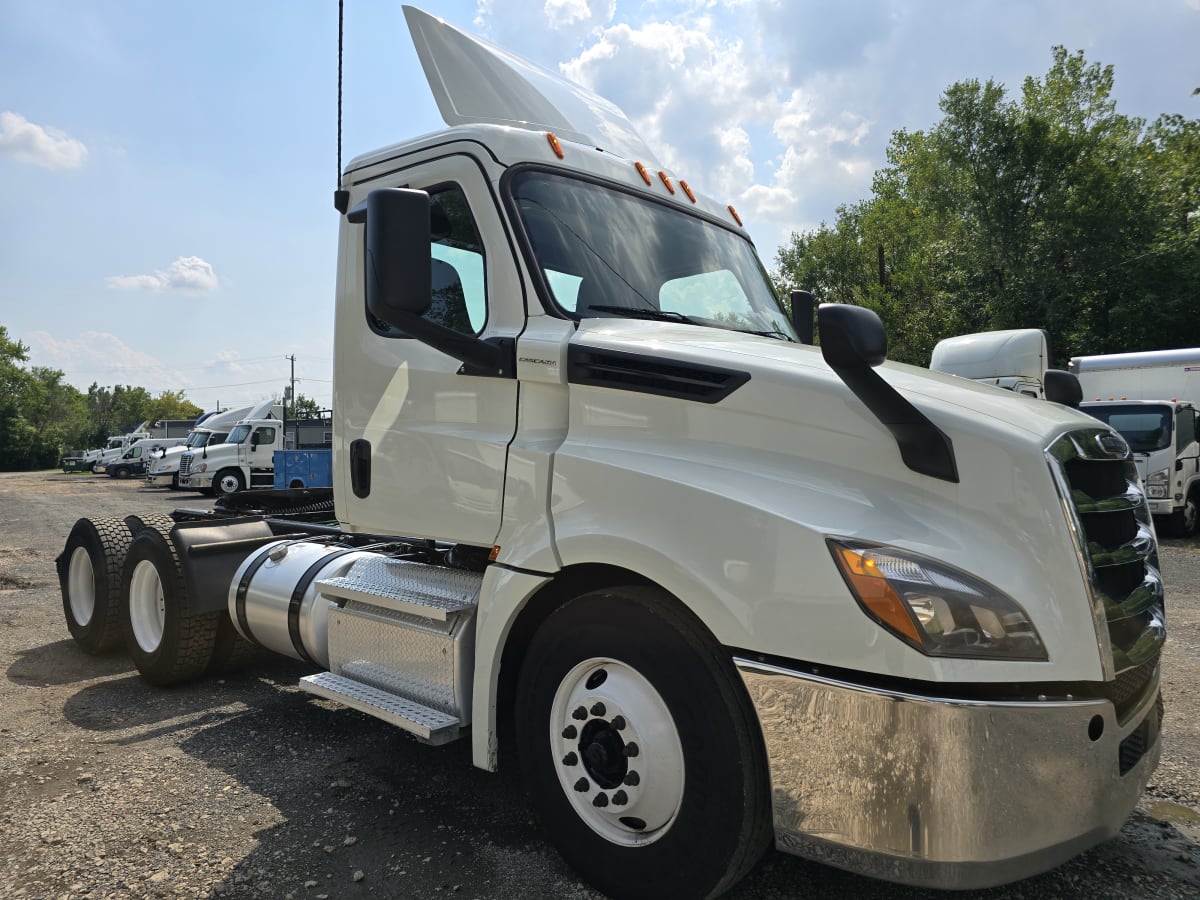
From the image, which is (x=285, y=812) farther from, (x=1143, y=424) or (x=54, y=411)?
(x=54, y=411)

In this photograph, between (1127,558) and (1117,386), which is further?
(1117,386)

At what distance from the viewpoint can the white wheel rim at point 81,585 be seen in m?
5.96

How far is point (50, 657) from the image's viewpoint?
5938 mm

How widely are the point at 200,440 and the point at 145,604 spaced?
24.0 meters

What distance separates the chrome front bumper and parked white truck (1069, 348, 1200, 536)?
12968 mm

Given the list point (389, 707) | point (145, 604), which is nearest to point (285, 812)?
point (389, 707)

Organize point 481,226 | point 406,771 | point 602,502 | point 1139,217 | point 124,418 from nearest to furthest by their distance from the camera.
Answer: point 602,502 → point 481,226 → point 406,771 → point 1139,217 → point 124,418

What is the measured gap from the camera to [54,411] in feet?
334

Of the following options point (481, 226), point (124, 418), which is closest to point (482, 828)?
point (481, 226)

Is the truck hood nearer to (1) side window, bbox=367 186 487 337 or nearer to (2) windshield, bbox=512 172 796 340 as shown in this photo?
(2) windshield, bbox=512 172 796 340

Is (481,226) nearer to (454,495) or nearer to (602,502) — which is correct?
(454,495)

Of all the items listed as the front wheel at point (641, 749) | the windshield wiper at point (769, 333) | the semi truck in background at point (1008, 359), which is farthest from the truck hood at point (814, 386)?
the semi truck in background at point (1008, 359)

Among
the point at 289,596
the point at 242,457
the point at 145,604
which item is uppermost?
the point at 242,457

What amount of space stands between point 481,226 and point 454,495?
108cm
